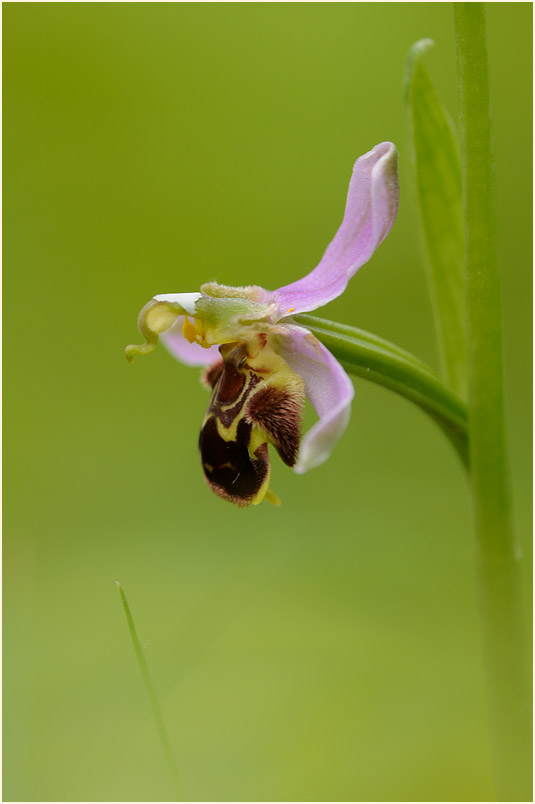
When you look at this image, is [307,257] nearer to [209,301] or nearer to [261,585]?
[261,585]

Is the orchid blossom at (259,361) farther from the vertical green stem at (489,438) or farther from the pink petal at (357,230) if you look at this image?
the vertical green stem at (489,438)

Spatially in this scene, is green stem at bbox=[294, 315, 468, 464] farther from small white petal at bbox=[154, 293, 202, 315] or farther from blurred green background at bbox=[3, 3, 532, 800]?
blurred green background at bbox=[3, 3, 532, 800]

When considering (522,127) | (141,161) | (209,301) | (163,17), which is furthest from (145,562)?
(163,17)

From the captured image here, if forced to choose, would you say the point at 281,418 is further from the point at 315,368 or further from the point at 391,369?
the point at 391,369

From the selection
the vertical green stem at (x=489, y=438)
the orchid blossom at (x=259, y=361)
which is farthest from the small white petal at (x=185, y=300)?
the vertical green stem at (x=489, y=438)

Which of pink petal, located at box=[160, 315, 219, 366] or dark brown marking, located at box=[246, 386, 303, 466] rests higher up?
pink petal, located at box=[160, 315, 219, 366]

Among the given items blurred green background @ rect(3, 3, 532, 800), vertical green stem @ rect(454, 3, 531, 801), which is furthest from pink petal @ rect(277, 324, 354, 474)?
blurred green background @ rect(3, 3, 532, 800)
